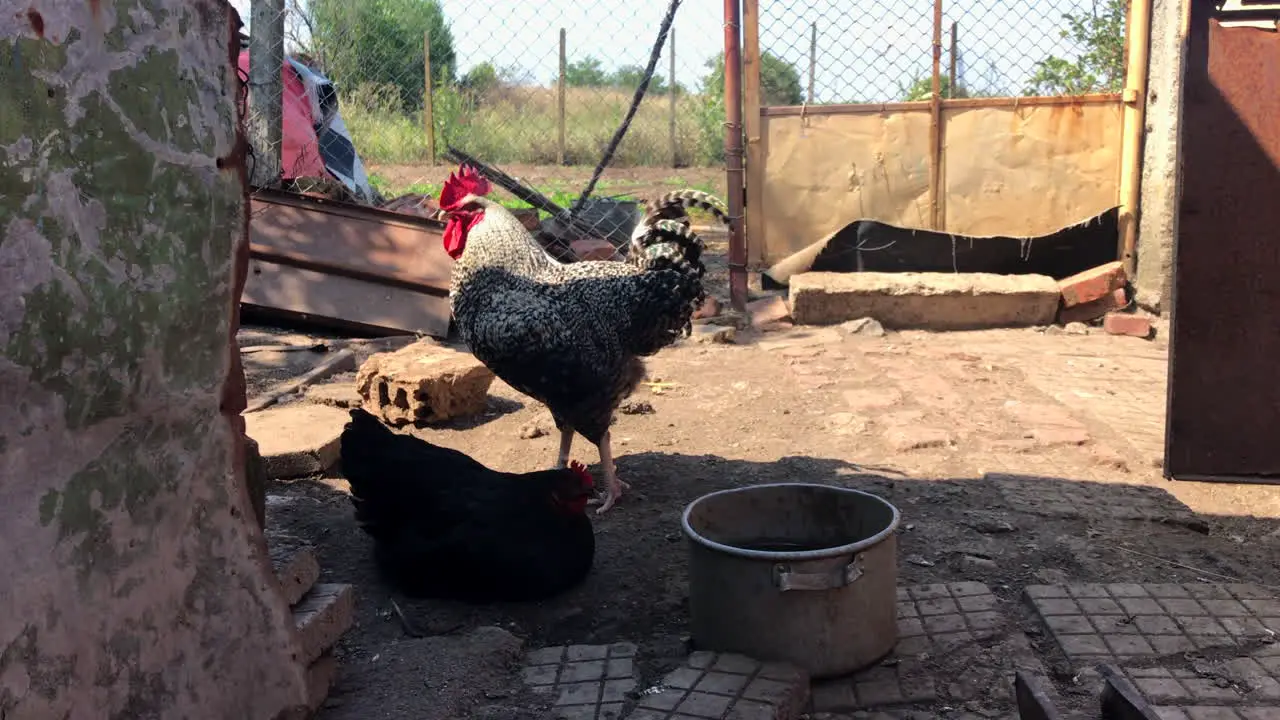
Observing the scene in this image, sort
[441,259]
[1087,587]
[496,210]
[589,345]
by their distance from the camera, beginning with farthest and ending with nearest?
[441,259] → [496,210] → [589,345] → [1087,587]

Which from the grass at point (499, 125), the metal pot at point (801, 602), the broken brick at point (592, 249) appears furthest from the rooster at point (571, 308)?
the grass at point (499, 125)

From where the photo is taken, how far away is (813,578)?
99.9 inches

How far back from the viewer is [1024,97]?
27.0 ft

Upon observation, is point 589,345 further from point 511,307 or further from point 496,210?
point 496,210

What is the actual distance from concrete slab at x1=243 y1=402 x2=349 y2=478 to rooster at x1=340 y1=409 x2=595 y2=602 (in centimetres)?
87

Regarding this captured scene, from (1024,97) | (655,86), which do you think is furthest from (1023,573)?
(655,86)

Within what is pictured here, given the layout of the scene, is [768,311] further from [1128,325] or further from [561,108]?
[561,108]

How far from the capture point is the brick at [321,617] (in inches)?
94.7

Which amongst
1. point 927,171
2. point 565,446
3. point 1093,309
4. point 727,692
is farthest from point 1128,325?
point 727,692

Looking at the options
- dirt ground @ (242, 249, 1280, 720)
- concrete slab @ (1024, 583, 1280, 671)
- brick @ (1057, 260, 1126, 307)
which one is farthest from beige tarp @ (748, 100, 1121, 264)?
concrete slab @ (1024, 583, 1280, 671)

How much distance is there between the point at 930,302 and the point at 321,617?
19.7 ft

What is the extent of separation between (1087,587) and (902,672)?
2.67ft

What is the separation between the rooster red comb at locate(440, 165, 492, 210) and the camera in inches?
189

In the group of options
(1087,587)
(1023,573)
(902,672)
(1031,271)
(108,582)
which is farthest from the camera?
(1031,271)
